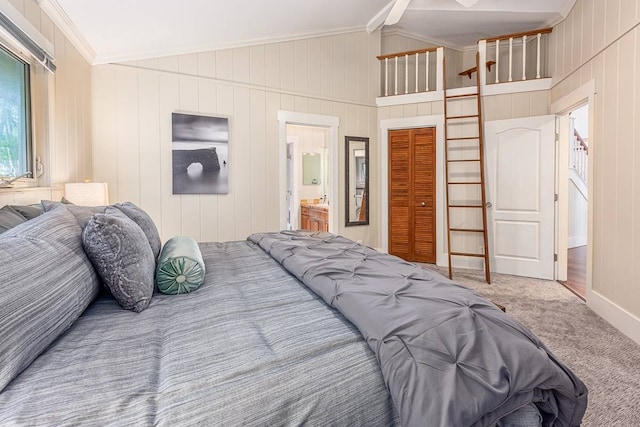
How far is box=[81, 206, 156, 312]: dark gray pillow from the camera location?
119cm

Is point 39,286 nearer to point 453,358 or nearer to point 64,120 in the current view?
point 453,358

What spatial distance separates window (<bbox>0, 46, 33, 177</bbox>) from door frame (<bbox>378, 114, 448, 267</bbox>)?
3.98 meters

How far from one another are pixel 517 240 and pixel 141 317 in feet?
14.5

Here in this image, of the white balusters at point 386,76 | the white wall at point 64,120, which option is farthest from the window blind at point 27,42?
the white balusters at point 386,76

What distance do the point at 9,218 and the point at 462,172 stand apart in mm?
4627

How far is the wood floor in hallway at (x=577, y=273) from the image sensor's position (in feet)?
11.9

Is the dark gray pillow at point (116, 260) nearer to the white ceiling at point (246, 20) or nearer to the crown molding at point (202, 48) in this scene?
the white ceiling at point (246, 20)

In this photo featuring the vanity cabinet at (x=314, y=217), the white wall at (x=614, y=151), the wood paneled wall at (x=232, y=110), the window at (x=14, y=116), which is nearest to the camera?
the window at (x=14, y=116)

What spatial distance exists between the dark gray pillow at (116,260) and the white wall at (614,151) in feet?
10.6

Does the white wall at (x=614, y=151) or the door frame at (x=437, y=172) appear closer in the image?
the white wall at (x=614, y=151)

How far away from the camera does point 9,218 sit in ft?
4.33

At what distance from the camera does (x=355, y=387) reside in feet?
2.83

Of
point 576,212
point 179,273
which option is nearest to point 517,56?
point 576,212

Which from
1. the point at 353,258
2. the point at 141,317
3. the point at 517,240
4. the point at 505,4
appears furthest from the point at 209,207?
the point at 505,4
